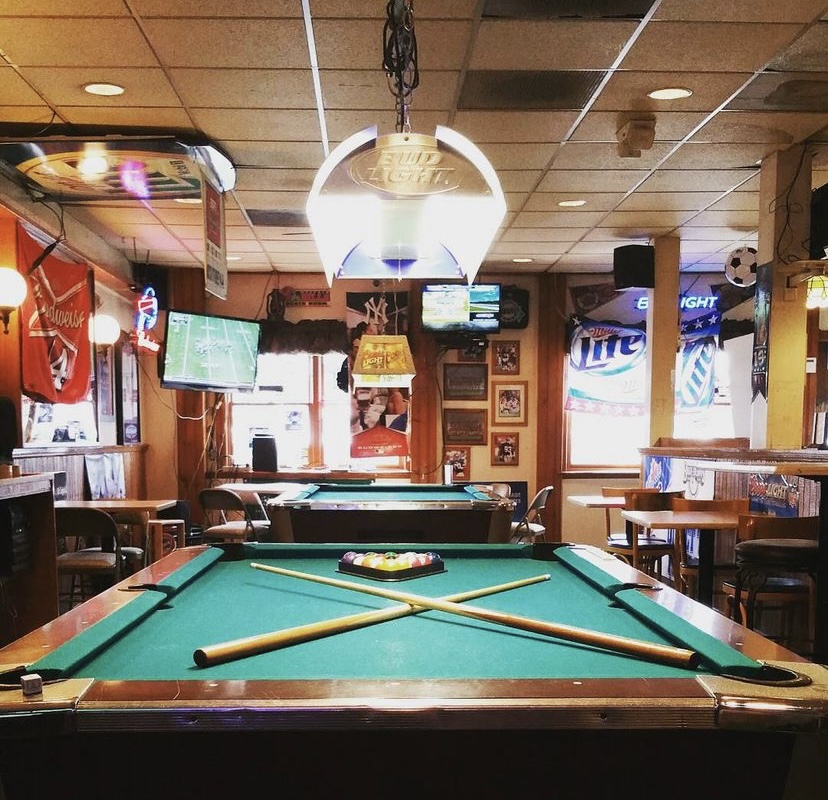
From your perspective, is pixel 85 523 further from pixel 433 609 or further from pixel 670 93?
pixel 670 93

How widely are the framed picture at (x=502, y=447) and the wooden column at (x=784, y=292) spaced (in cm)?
367

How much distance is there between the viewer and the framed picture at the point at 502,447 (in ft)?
27.4

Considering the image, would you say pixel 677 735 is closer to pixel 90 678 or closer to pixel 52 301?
pixel 90 678

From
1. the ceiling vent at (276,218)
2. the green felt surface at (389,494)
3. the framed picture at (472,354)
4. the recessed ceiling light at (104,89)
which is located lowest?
the green felt surface at (389,494)

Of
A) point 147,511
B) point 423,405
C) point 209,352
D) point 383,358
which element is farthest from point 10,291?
point 423,405

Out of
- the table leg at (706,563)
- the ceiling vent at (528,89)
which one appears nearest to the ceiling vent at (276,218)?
the ceiling vent at (528,89)

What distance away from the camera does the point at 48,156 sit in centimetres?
435

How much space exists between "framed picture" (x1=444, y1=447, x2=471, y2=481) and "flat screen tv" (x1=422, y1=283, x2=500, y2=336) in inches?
52.2

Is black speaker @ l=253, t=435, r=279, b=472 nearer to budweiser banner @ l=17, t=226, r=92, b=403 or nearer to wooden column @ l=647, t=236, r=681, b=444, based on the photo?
budweiser banner @ l=17, t=226, r=92, b=403

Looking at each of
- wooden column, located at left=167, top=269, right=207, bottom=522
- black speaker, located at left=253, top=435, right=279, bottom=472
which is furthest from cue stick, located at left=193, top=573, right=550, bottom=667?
wooden column, located at left=167, top=269, right=207, bottom=522

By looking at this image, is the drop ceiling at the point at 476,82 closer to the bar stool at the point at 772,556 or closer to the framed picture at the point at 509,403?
the bar stool at the point at 772,556

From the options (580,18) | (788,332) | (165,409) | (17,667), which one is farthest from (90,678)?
(165,409)

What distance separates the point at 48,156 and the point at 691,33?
3583 millimetres

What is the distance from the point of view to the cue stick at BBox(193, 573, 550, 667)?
1.38m
